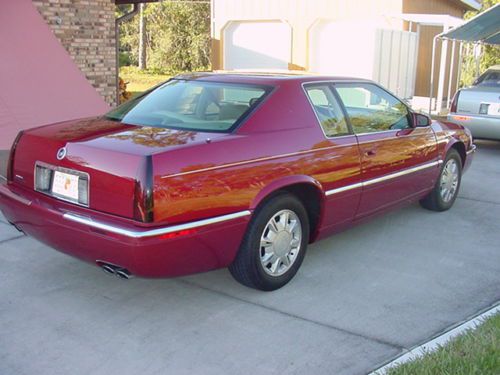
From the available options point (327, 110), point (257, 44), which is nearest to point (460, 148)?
point (327, 110)

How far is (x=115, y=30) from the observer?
9.98m

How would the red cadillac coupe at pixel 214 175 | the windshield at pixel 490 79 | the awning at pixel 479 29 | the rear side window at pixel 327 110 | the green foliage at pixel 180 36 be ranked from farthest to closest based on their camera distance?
the green foliage at pixel 180 36, the awning at pixel 479 29, the windshield at pixel 490 79, the rear side window at pixel 327 110, the red cadillac coupe at pixel 214 175

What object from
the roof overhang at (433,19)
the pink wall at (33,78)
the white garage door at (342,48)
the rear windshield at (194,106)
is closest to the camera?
the rear windshield at (194,106)

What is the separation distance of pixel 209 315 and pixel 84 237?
3.20ft

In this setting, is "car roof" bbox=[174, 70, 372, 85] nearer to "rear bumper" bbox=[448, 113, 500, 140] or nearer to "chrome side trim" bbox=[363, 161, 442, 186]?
"chrome side trim" bbox=[363, 161, 442, 186]

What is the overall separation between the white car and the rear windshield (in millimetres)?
6592

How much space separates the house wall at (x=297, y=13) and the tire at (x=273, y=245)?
12601mm

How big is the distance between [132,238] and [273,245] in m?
1.19

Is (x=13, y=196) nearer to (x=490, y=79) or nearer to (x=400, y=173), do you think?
(x=400, y=173)

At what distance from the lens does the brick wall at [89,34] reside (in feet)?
29.4

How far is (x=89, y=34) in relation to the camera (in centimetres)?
948

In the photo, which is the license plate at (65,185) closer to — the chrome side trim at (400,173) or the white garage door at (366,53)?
the chrome side trim at (400,173)

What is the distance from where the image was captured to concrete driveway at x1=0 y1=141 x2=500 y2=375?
Result: 3.41 meters

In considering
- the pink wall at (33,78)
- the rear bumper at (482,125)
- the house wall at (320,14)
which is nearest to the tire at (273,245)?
the pink wall at (33,78)
